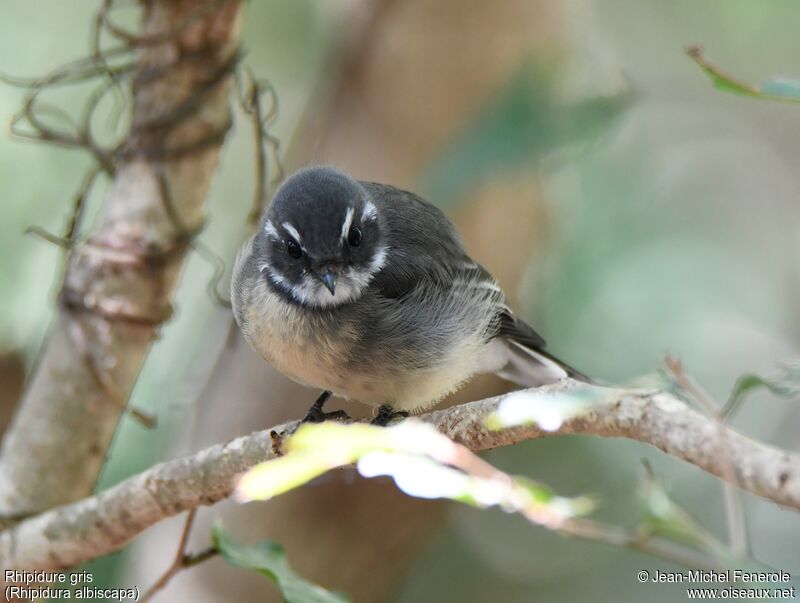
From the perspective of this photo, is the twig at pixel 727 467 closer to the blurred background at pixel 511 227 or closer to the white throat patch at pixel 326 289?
the white throat patch at pixel 326 289

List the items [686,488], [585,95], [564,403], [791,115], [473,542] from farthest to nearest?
[791,115] → [473,542] → [686,488] → [585,95] → [564,403]

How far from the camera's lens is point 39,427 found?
3.07 metres

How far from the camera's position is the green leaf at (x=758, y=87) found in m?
1.74

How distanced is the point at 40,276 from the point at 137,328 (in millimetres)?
2490

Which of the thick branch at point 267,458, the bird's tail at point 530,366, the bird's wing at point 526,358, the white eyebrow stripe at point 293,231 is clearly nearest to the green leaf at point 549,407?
the thick branch at point 267,458

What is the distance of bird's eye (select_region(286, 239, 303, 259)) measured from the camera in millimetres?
2939

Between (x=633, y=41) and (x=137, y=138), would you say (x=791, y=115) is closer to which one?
(x=633, y=41)

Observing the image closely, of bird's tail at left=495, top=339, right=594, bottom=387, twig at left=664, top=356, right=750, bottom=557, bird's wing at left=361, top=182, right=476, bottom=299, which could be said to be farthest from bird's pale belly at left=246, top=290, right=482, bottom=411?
twig at left=664, top=356, right=750, bottom=557

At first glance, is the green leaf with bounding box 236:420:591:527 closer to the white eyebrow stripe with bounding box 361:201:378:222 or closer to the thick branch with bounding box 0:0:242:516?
the white eyebrow stripe with bounding box 361:201:378:222

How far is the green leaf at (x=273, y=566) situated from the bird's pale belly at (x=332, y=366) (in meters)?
0.64

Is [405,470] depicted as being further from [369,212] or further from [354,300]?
[369,212]

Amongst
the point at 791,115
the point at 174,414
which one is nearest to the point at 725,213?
the point at 791,115

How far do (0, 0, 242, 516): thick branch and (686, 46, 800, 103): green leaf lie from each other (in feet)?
6.22

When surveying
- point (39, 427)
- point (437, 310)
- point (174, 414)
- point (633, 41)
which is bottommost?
point (174, 414)
